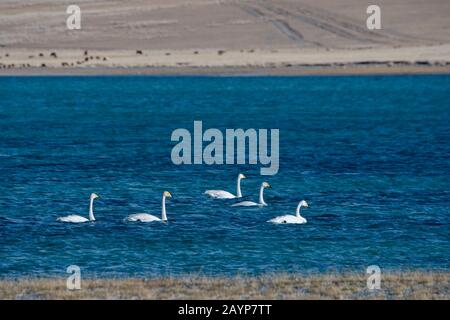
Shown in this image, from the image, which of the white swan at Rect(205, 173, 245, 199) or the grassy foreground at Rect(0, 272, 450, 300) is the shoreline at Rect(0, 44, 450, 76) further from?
the grassy foreground at Rect(0, 272, 450, 300)

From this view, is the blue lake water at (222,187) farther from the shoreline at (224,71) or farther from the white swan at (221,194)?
the shoreline at (224,71)

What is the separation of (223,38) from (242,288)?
9994cm

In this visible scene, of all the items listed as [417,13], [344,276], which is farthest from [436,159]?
[417,13]

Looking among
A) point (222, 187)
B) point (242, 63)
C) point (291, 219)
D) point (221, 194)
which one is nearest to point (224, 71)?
point (242, 63)

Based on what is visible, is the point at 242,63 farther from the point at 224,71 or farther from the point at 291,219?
the point at 291,219

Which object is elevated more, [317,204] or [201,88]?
[201,88]

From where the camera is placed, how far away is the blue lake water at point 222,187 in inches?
806

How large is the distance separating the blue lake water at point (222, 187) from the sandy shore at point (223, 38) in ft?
75.5

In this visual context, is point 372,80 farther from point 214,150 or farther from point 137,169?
point 137,169

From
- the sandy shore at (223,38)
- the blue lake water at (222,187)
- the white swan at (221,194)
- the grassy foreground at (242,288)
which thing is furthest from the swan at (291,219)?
the sandy shore at (223,38)

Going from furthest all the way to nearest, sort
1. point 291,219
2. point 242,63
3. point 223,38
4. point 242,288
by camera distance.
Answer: point 223,38 → point 242,63 → point 291,219 → point 242,288

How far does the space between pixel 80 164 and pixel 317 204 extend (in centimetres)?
1112

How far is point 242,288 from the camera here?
16.0 m

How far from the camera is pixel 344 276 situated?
682 inches
